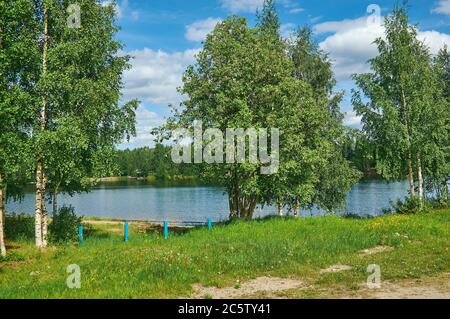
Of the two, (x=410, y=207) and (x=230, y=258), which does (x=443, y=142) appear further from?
(x=230, y=258)

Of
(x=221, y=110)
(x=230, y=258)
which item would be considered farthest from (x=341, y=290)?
(x=221, y=110)

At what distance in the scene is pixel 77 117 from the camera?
2517 centimetres

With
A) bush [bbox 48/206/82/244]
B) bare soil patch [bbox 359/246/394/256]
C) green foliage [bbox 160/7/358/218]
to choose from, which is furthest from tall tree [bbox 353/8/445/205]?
bush [bbox 48/206/82/244]

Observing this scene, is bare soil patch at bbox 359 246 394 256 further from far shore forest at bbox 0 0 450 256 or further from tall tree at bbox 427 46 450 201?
tall tree at bbox 427 46 450 201

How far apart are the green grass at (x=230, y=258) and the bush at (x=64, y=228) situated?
85.9 inches

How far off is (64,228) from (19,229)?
9.99 feet

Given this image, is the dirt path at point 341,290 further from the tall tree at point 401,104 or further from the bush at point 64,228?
the tall tree at point 401,104

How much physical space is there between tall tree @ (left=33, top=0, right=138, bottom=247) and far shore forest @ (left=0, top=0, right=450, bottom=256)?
7 cm

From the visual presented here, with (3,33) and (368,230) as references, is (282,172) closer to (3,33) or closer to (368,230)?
(368,230)

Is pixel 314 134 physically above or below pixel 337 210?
above

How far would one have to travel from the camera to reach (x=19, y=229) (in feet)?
95.2

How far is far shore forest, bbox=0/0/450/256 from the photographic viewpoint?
2398 cm
